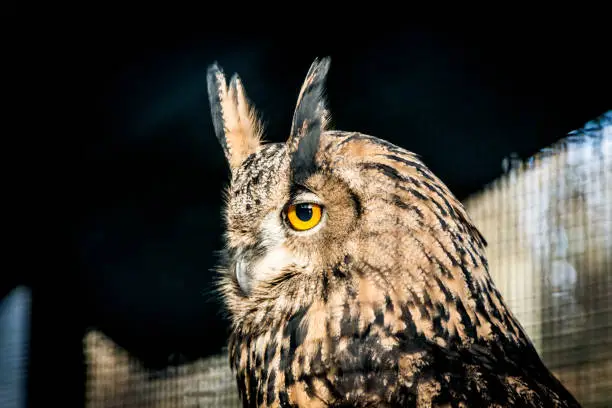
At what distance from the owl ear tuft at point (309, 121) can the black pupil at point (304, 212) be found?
67mm

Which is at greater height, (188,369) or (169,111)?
(169,111)

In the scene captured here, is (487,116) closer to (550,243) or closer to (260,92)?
(550,243)

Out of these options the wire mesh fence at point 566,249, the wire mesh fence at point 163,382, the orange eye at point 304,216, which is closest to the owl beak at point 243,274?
the orange eye at point 304,216

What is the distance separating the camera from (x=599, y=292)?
1.21m

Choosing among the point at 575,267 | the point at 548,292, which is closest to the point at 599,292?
the point at 575,267

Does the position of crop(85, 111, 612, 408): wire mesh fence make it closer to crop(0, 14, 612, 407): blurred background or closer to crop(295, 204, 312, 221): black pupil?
crop(0, 14, 612, 407): blurred background

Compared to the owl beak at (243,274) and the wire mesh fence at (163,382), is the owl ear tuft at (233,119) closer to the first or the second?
the owl beak at (243,274)

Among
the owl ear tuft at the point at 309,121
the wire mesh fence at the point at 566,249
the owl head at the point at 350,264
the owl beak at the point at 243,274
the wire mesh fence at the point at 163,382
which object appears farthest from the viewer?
the wire mesh fence at the point at 163,382

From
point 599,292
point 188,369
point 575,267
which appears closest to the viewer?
point 599,292

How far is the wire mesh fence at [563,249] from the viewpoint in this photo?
44.4 inches

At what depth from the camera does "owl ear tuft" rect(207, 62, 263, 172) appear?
169cm

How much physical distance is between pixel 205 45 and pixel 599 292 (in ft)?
3.38

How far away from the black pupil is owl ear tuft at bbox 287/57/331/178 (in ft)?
0.22

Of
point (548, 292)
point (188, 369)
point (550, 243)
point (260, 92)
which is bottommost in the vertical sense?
point (188, 369)
